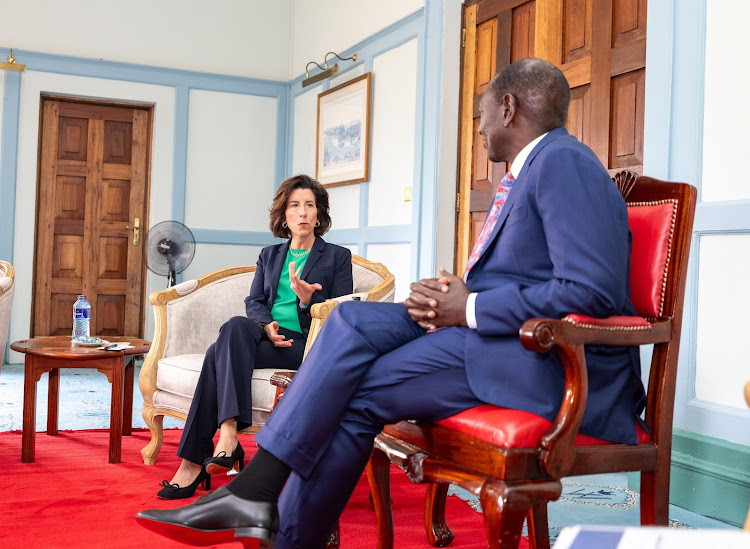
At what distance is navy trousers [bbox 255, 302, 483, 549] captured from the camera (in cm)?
173

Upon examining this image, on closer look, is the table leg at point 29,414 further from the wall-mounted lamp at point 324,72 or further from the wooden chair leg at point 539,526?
the wall-mounted lamp at point 324,72

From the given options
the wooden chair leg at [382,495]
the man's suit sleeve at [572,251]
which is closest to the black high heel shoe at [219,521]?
the wooden chair leg at [382,495]

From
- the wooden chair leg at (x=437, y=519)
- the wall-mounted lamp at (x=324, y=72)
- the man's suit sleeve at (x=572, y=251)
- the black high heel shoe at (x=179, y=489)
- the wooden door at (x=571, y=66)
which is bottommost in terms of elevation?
the black high heel shoe at (x=179, y=489)

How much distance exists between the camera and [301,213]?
137 inches

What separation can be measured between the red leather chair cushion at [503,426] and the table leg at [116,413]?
6.90 feet

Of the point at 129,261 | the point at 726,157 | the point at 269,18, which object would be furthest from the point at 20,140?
the point at 726,157

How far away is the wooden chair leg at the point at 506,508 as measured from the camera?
61.5 inches

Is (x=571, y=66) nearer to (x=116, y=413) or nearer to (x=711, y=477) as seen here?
(x=711, y=477)

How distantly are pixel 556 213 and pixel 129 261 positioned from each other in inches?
241

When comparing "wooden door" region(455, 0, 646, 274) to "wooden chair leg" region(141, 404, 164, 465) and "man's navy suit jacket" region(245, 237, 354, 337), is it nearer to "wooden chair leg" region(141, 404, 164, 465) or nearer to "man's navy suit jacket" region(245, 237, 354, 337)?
"man's navy suit jacket" region(245, 237, 354, 337)

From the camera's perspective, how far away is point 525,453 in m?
1.62

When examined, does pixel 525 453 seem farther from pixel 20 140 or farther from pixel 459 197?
pixel 20 140

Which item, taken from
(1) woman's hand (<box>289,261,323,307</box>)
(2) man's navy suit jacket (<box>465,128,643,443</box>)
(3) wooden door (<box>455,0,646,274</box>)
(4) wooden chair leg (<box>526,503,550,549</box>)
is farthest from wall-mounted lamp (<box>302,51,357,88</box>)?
(4) wooden chair leg (<box>526,503,550,549</box>)

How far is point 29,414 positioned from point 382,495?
2000 millimetres
